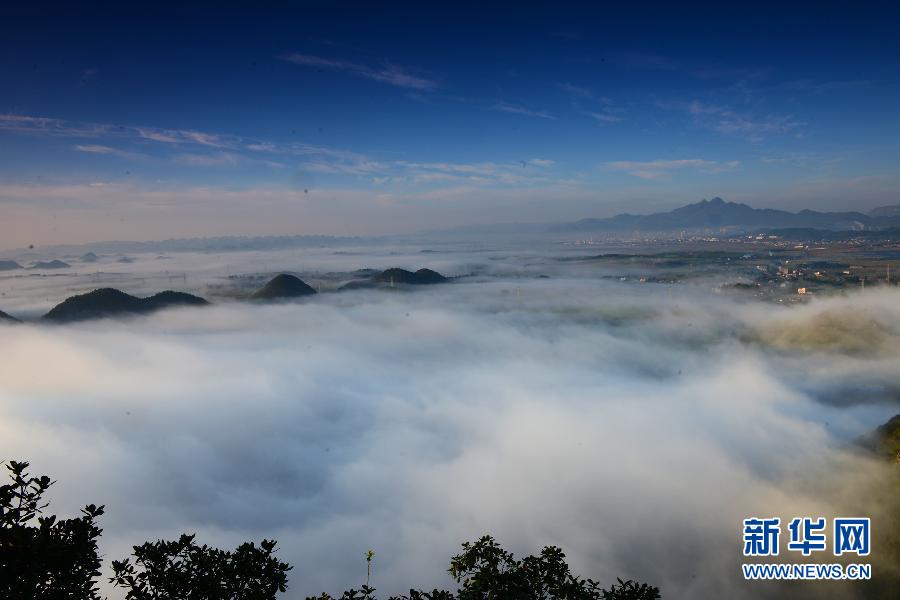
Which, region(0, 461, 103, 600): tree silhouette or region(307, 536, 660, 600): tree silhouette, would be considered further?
region(307, 536, 660, 600): tree silhouette

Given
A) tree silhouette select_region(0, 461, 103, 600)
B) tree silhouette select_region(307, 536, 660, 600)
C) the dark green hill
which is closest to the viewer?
tree silhouette select_region(0, 461, 103, 600)

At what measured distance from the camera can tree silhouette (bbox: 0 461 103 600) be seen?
9.63 metres

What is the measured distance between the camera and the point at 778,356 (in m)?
181

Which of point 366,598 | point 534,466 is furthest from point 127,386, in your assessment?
point 366,598

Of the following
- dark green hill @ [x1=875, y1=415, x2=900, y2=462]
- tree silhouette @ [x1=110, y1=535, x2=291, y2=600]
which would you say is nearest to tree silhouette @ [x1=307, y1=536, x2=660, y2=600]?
tree silhouette @ [x1=110, y1=535, x2=291, y2=600]

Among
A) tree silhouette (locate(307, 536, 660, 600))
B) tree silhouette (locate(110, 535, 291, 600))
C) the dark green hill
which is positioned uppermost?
tree silhouette (locate(110, 535, 291, 600))

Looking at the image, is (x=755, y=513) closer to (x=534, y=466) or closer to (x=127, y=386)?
(x=534, y=466)

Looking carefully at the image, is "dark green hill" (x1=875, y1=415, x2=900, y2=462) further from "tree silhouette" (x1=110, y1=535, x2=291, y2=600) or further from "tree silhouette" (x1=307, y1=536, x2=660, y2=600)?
"tree silhouette" (x1=110, y1=535, x2=291, y2=600)

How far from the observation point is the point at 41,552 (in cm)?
981

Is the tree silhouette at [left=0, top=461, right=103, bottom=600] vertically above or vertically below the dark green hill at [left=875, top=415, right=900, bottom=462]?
above

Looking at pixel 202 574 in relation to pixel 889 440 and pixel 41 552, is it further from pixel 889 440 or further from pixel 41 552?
pixel 889 440

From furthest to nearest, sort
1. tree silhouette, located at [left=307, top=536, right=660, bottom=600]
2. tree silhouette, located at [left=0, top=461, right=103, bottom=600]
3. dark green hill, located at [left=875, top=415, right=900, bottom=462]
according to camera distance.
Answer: dark green hill, located at [left=875, top=415, right=900, bottom=462] < tree silhouette, located at [left=307, top=536, right=660, bottom=600] < tree silhouette, located at [left=0, top=461, right=103, bottom=600]

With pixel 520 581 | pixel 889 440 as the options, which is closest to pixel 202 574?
pixel 520 581

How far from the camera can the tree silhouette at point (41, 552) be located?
9.63 metres
